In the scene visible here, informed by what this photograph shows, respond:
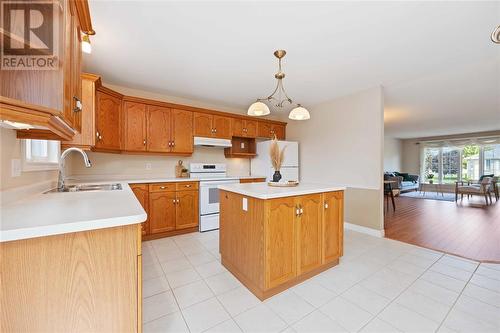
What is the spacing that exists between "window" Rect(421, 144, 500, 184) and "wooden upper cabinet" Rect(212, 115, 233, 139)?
9.86 metres

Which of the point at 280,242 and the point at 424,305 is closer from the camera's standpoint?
the point at 424,305

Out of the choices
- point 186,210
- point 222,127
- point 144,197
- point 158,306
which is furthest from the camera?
point 222,127

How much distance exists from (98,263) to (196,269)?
1533mm

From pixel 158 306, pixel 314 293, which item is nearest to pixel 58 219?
pixel 158 306

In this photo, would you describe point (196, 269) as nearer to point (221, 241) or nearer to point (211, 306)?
point (221, 241)

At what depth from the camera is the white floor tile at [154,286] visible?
183 cm

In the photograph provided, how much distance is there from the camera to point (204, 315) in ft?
5.11

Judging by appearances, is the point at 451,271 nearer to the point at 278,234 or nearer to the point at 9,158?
the point at 278,234

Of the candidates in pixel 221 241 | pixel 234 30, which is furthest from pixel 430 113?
pixel 221 241

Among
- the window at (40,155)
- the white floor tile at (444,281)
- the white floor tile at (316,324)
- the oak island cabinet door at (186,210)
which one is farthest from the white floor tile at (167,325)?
the white floor tile at (444,281)

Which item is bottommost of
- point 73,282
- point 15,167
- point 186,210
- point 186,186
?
point 186,210

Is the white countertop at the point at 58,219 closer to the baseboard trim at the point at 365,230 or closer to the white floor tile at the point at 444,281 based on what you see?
the white floor tile at the point at 444,281

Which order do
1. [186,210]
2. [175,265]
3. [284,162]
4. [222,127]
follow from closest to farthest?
1. [175,265]
2. [186,210]
3. [222,127]
4. [284,162]

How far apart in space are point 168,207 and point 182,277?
1.38m
